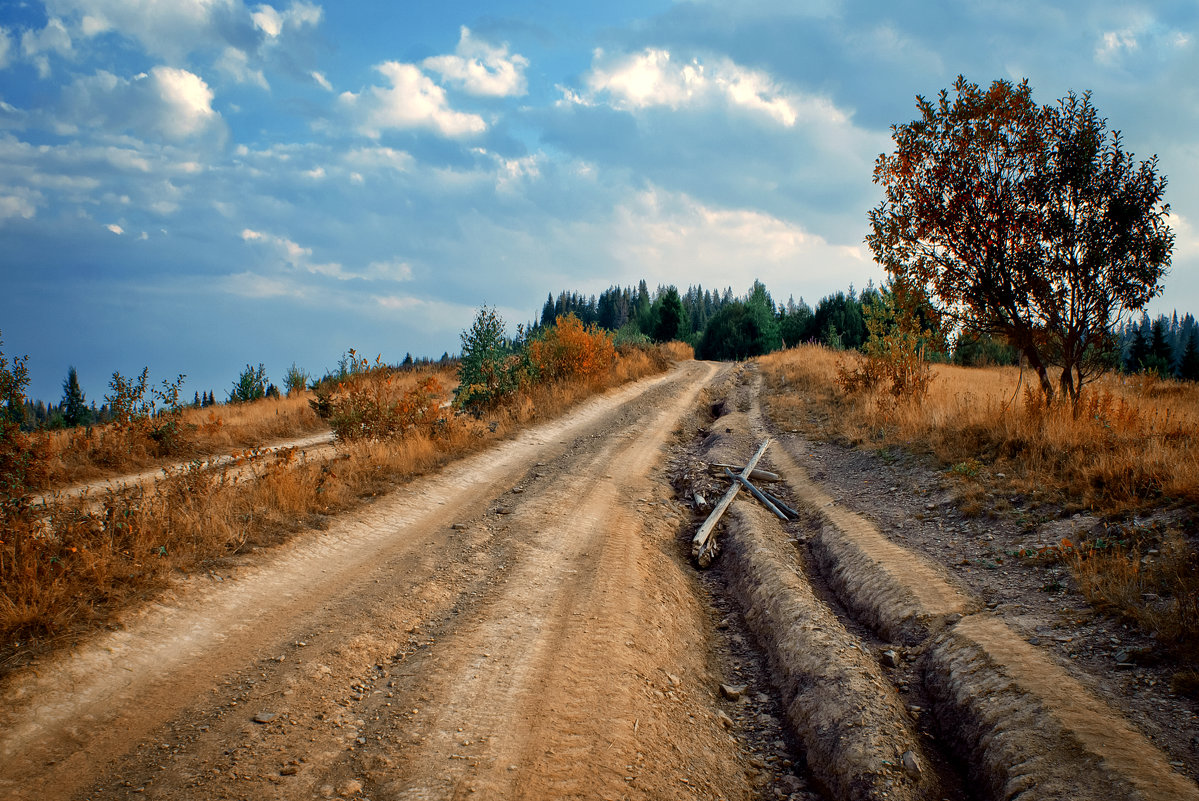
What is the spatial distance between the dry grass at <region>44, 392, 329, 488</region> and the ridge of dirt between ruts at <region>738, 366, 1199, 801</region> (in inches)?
539

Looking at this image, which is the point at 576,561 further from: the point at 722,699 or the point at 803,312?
the point at 803,312

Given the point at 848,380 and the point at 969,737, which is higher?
the point at 848,380

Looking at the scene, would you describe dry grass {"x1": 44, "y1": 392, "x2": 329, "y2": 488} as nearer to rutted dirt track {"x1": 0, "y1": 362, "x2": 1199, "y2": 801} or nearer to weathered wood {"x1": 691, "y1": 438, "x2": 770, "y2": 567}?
rutted dirt track {"x1": 0, "y1": 362, "x2": 1199, "y2": 801}

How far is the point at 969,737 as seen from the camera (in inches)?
158

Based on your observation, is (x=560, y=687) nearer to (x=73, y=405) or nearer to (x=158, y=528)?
(x=158, y=528)

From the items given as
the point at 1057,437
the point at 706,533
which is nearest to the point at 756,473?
the point at 706,533

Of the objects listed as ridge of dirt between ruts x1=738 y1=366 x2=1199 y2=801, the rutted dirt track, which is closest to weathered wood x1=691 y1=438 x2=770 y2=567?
the rutted dirt track

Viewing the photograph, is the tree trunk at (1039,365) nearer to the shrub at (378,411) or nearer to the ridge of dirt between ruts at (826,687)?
the ridge of dirt between ruts at (826,687)

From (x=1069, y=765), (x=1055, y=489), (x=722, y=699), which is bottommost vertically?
(x=722, y=699)

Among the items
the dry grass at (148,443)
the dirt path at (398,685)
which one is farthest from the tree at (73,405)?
the dirt path at (398,685)

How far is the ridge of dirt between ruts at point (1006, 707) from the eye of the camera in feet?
10.8

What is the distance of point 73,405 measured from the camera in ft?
119

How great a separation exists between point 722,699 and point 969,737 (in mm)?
1826

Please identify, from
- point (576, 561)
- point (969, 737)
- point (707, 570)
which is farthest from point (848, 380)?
point (969, 737)
